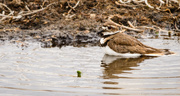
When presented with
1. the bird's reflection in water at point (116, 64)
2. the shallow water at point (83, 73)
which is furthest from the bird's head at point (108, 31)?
the bird's reflection in water at point (116, 64)

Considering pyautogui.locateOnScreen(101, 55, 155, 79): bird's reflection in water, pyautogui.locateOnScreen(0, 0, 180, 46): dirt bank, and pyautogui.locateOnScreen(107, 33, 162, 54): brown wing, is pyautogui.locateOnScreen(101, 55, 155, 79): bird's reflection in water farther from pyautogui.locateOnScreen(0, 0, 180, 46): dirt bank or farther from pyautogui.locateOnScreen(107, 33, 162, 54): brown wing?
pyautogui.locateOnScreen(0, 0, 180, 46): dirt bank

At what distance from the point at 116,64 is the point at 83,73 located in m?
1.39

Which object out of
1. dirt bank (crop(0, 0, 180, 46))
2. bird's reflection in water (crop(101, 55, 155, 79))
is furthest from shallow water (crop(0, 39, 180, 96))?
dirt bank (crop(0, 0, 180, 46))

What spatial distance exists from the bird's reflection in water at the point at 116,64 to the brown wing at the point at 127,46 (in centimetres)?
23

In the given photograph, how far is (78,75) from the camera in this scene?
6543 millimetres

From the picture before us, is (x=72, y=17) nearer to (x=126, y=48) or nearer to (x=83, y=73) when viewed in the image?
(x=126, y=48)

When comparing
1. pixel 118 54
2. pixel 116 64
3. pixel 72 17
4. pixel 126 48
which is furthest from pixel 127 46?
pixel 72 17

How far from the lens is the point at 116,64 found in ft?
26.0

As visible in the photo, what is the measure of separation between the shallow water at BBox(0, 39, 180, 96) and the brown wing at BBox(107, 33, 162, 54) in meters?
0.30

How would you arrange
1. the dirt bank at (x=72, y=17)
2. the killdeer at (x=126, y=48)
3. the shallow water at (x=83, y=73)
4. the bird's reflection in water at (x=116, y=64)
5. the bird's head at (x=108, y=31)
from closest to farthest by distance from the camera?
the shallow water at (x=83, y=73), the bird's reflection in water at (x=116, y=64), the killdeer at (x=126, y=48), the bird's head at (x=108, y=31), the dirt bank at (x=72, y=17)

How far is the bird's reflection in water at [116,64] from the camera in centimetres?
698

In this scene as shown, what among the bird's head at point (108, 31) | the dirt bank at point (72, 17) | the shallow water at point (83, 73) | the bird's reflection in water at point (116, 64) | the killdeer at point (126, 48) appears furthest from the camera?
the dirt bank at point (72, 17)

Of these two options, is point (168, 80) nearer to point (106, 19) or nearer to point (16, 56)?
point (16, 56)

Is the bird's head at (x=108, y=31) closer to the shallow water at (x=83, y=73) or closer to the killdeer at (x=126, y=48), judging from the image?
the killdeer at (x=126, y=48)
